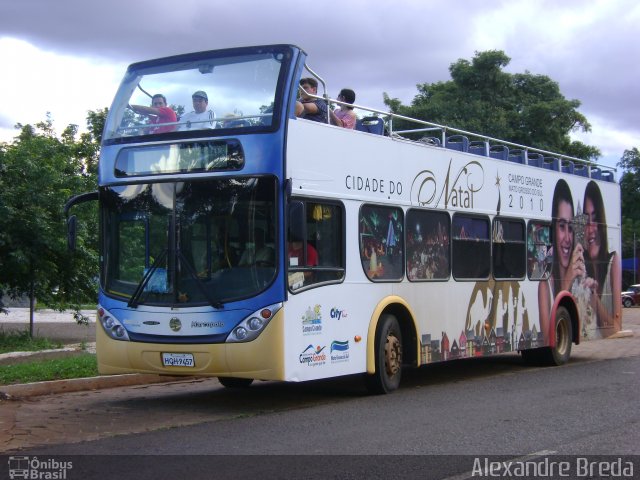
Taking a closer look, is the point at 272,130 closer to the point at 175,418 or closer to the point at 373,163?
the point at 373,163

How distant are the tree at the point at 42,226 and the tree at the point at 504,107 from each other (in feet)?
73.2

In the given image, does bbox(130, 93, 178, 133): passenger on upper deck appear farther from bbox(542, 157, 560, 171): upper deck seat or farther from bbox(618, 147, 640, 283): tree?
bbox(618, 147, 640, 283): tree

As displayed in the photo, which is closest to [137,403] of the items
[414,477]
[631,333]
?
[414,477]

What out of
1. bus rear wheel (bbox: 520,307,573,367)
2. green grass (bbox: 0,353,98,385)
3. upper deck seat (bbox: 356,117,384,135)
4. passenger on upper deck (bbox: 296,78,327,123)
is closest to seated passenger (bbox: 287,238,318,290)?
passenger on upper deck (bbox: 296,78,327,123)

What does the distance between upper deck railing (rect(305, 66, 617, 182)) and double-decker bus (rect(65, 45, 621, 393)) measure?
0.25 feet

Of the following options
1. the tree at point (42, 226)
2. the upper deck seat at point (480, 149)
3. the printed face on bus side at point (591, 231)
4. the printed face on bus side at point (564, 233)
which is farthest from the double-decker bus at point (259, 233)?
the tree at point (42, 226)

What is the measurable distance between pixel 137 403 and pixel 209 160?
316 cm

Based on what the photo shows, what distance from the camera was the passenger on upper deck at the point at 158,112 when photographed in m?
10.6

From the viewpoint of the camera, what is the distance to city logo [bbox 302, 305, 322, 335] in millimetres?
10258

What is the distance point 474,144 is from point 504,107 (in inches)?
1002

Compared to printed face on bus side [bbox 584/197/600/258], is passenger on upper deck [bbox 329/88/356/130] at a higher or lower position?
higher

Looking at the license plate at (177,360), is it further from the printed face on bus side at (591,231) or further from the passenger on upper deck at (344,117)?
the printed face on bus side at (591,231)

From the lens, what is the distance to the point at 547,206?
16.3 metres

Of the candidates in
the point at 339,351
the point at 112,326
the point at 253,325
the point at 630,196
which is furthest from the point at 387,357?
the point at 630,196
